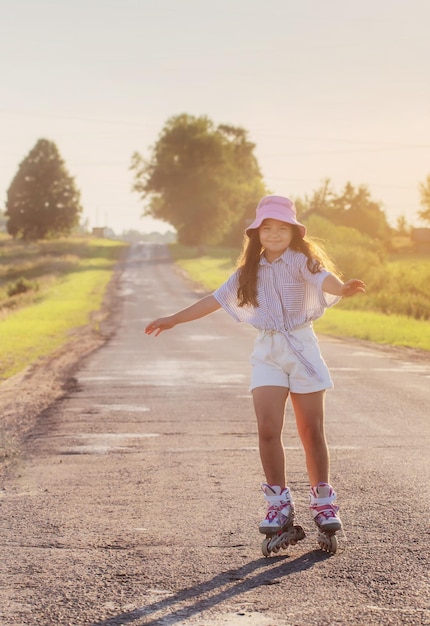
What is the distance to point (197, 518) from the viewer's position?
605 cm

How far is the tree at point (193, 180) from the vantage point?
9731 cm

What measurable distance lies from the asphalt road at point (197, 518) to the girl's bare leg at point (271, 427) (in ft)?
1.34

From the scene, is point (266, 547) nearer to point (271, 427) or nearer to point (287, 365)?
point (271, 427)

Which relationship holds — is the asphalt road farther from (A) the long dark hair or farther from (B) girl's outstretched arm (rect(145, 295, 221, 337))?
(A) the long dark hair

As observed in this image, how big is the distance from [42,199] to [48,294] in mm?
63681

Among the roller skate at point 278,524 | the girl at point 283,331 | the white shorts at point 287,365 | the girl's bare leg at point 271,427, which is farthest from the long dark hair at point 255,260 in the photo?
the roller skate at point 278,524

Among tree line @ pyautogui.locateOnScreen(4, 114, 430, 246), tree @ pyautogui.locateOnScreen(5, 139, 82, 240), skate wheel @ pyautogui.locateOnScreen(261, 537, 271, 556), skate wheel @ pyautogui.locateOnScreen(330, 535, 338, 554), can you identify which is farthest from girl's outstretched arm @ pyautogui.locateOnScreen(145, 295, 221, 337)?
tree @ pyautogui.locateOnScreen(5, 139, 82, 240)

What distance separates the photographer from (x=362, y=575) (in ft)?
15.4

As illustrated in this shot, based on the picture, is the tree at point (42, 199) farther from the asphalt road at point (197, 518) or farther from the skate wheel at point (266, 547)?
the skate wheel at point (266, 547)

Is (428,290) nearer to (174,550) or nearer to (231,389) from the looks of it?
(231,389)

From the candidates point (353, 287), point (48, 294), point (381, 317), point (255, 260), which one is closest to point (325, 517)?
point (353, 287)

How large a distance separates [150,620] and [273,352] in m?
1.83

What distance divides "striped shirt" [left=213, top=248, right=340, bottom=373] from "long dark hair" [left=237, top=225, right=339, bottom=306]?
0.03m

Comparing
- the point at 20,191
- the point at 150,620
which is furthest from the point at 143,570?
the point at 20,191
